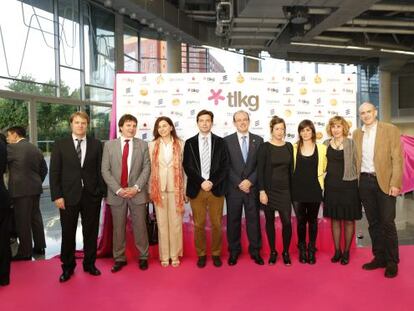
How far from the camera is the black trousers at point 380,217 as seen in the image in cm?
329

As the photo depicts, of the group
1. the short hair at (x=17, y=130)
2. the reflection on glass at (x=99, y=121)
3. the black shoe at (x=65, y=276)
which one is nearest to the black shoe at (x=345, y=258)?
the black shoe at (x=65, y=276)

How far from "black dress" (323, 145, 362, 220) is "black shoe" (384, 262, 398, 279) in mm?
472

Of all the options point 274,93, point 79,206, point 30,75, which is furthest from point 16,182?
point 30,75

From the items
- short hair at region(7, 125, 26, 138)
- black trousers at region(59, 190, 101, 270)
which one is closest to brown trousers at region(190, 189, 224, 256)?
black trousers at region(59, 190, 101, 270)

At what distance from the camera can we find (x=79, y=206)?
11.0 feet

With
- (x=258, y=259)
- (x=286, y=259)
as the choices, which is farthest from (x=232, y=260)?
(x=286, y=259)

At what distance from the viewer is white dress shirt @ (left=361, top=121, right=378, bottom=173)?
3359mm

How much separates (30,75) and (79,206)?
4.51 m

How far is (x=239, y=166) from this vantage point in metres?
3.69

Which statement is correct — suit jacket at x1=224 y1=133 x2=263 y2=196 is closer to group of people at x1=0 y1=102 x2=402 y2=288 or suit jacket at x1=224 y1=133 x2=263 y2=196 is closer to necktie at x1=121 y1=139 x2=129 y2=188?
group of people at x1=0 y1=102 x2=402 y2=288

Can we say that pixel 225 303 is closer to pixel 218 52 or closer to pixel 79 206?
pixel 79 206

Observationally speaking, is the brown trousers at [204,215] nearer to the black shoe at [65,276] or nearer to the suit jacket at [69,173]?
the suit jacket at [69,173]

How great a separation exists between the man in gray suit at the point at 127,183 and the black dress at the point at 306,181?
4.52ft

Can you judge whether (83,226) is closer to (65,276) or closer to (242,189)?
(65,276)
